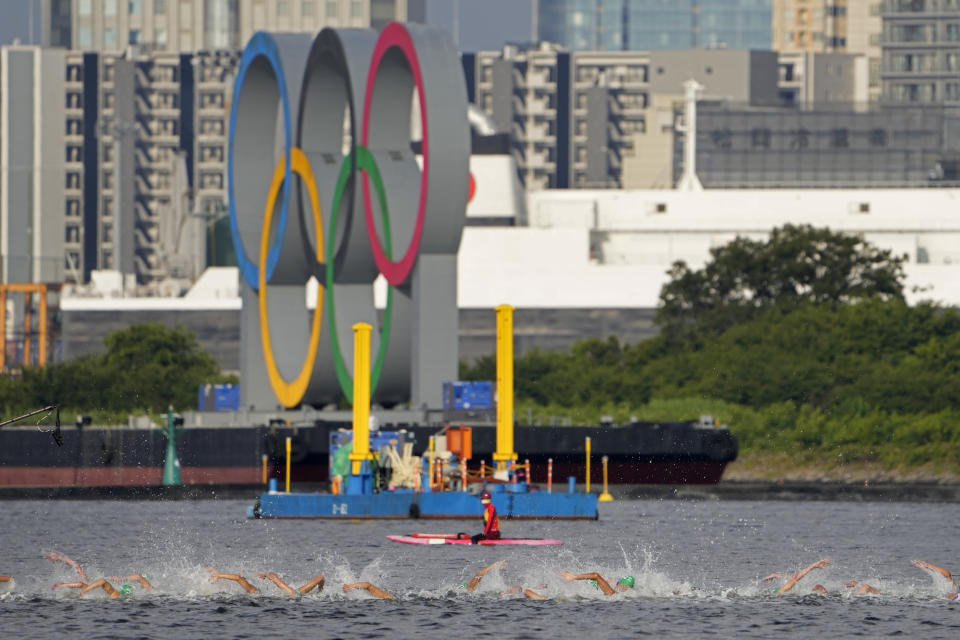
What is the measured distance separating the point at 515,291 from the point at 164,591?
97214mm

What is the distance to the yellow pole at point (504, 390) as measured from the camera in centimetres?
8538

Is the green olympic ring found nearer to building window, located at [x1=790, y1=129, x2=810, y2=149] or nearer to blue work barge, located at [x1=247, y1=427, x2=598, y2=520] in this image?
blue work barge, located at [x1=247, y1=427, x2=598, y2=520]

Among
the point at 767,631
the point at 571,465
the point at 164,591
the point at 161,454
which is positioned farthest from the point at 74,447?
the point at 767,631

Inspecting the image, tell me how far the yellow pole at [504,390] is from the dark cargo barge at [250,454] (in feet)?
48.2

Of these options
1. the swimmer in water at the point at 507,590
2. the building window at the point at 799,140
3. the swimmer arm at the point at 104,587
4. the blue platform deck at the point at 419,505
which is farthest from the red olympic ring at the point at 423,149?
the building window at the point at 799,140

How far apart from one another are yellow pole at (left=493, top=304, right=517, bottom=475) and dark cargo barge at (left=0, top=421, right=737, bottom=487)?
1470cm

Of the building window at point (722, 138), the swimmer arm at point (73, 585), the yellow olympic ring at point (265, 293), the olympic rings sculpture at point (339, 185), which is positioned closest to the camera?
the swimmer arm at point (73, 585)

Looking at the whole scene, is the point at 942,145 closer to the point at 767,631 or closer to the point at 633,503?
the point at 633,503

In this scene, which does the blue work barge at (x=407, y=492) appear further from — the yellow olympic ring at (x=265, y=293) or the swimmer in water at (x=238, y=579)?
the swimmer in water at (x=238, y=579)

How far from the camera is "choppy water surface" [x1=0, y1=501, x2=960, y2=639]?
54406mm

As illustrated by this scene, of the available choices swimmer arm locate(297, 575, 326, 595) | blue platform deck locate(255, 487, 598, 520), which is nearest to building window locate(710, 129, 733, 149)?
blue platform deck locate(255, 487, 598, 520)

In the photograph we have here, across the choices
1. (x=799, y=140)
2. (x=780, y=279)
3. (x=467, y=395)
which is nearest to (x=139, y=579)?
(x=467, y=395)

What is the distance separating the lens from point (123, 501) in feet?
320

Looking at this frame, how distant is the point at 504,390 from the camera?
87.8 metres
